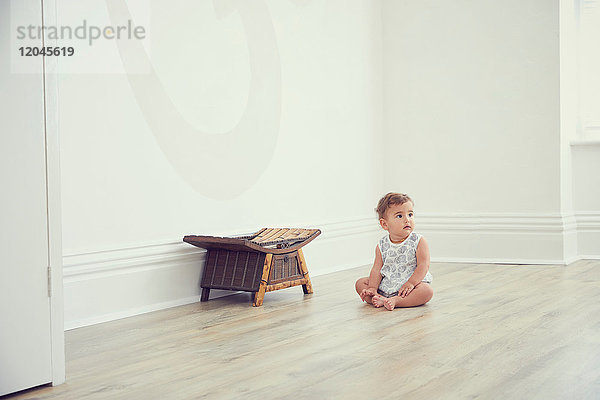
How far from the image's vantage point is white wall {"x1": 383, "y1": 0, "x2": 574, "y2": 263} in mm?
4770

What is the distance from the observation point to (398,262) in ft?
11.0

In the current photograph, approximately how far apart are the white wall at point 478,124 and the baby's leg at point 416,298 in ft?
5.85

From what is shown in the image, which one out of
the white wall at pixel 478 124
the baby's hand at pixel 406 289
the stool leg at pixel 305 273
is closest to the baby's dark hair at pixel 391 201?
the baby's hand at pixel 406 289

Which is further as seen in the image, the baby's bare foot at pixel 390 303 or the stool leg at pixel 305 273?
the stool leg at pixel 305 273

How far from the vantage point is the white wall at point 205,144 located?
9.82 ft

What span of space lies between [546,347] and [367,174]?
8.98ft

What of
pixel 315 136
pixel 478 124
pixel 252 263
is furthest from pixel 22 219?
pixel 478 124

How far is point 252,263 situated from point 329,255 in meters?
1.27

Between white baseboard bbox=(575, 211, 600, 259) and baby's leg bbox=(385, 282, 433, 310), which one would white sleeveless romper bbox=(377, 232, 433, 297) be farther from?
white baseboard bbox=(575, 211, 600, 259)

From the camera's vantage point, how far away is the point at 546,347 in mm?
2393

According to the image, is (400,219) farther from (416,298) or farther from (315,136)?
(315,136)

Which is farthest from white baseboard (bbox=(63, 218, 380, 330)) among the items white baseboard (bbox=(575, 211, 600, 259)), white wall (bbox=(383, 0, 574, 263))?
white baseboard (bbox=(575, 211, 600, 259))

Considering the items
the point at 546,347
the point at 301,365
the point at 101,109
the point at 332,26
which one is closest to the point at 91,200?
the point at 101,109

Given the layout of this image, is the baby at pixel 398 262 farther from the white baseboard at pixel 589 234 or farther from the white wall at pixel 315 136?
the white baseboard at pixel 589 234
